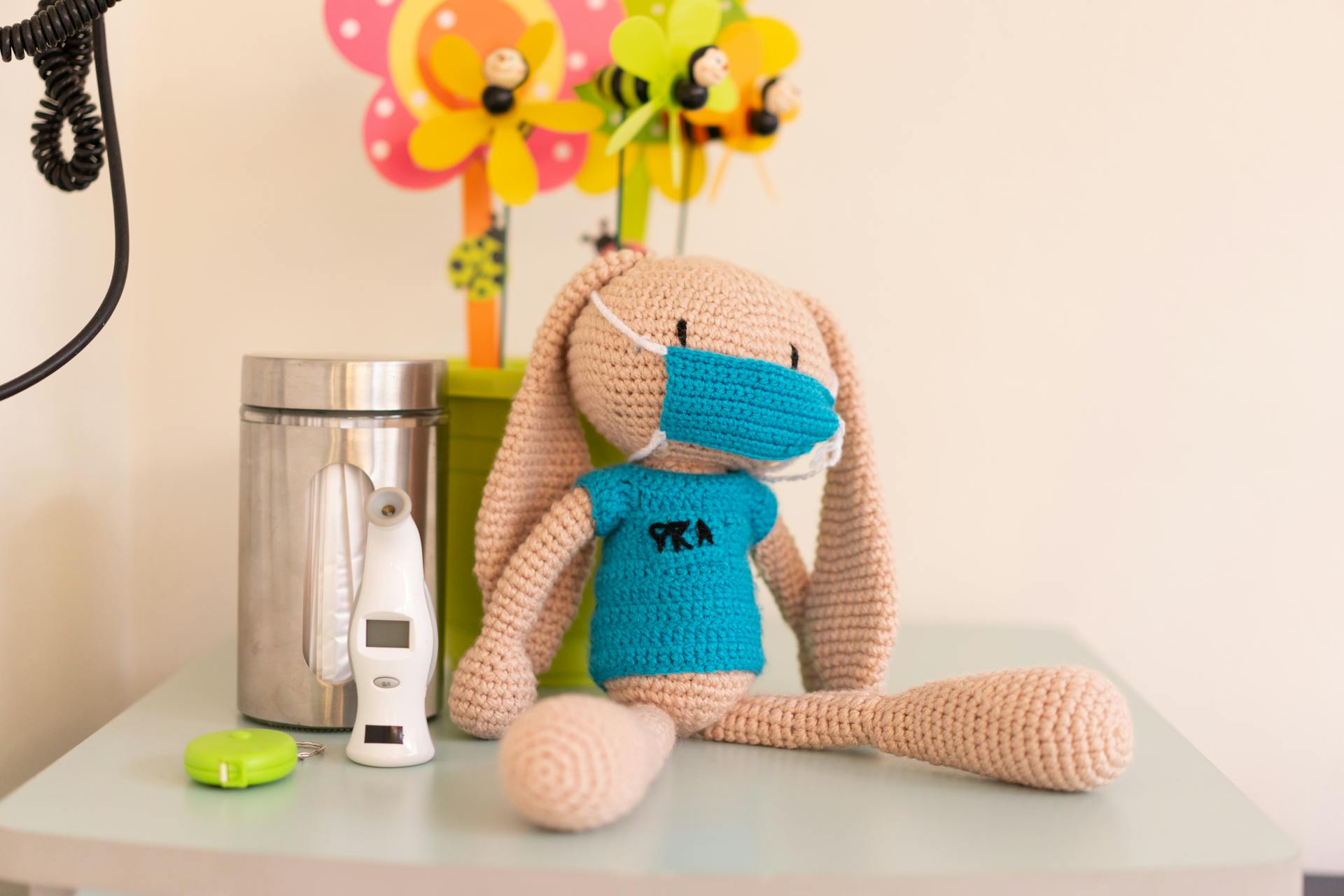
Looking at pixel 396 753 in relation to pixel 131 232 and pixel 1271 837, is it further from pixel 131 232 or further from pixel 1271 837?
pixel 131 232

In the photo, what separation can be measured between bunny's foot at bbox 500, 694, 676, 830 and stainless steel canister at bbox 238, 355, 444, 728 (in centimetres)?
18

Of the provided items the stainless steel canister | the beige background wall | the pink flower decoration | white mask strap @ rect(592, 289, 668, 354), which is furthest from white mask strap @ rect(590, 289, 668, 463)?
the beige background wall

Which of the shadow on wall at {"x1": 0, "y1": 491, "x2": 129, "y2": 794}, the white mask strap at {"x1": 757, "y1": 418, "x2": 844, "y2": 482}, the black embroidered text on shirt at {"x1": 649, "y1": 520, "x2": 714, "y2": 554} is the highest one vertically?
the white mask strap at {"x1": 757, "y1": 418, "x2": 844, "y2": 482}

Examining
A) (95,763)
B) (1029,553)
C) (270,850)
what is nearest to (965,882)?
(270,850)

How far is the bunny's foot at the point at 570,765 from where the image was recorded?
0.47 m

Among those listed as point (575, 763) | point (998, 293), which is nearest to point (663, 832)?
point (575, 763)

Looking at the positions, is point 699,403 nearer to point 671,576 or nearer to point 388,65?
point 671,576

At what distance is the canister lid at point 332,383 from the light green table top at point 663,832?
19 cm

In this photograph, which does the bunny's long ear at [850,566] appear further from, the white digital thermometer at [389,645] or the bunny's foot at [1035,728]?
the white digital thermometer at [389,645]

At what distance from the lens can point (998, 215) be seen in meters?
0.98

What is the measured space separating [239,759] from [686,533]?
26cm

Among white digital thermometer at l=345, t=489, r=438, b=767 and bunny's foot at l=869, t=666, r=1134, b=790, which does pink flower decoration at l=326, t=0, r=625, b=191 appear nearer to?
white digital thermometer at l=345, t=489, r=438, b=767

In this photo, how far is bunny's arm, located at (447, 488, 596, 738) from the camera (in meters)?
0.62

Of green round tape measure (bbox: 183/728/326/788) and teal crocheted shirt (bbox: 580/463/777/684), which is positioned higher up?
teal crocheted shirt (bbox: 580/463/777/684)
